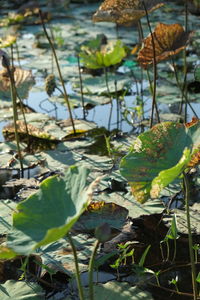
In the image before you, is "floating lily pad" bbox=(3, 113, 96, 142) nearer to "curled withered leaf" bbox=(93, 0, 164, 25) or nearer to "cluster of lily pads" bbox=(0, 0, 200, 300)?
"cluster of lily pads" bbox=(0, 0, 200, 300)

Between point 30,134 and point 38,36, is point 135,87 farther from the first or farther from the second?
point 38,36

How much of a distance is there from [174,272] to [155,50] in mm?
962

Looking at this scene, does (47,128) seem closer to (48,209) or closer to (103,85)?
(103,85)

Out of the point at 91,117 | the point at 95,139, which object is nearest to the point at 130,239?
the point at 95,139

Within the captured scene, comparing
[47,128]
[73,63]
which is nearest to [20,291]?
[47,128]

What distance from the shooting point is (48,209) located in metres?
1.09

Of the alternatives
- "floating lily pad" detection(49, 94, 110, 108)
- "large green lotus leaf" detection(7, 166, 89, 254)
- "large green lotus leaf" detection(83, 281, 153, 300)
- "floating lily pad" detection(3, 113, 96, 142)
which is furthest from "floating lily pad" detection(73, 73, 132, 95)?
"large green lotus leaf" detection(7, 166, 89, 254)

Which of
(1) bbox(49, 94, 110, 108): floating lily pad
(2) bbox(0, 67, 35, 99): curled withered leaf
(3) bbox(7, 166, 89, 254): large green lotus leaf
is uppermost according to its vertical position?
(3) bbox(7, 166, 89, 254): large green lotus leaf

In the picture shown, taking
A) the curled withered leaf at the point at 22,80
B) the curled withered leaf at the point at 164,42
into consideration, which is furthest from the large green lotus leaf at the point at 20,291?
the curled withered leaf at the point at 22,80

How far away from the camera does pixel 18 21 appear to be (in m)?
6.06

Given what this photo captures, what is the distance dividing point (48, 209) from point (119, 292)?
1.41ft

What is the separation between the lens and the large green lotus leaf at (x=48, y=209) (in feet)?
3.44

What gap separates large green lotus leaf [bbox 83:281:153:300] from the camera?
4.52ft

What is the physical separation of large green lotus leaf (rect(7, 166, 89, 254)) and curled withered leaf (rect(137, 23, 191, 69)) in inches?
43.6
